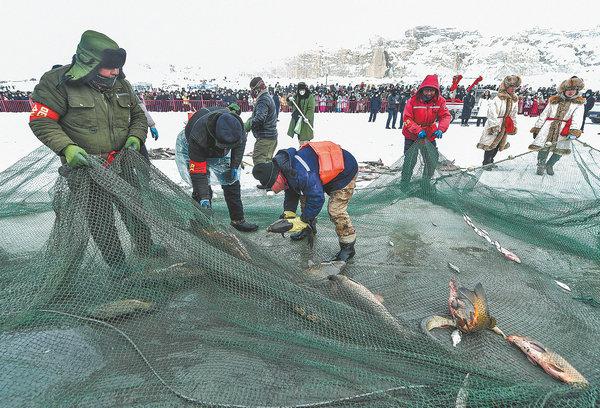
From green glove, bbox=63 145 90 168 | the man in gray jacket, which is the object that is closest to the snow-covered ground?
the man in gray jacket

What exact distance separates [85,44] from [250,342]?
2.09 meters

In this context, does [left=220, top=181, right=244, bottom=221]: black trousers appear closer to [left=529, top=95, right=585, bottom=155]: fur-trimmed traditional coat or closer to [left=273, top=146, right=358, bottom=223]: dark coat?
[left=273, top=146, right=358, bottom=223]: dark coat

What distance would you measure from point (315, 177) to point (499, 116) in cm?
469

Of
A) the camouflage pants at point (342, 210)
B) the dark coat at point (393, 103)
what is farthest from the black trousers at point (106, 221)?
the dark coat at point (393, 103)

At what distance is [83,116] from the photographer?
7.81 feet

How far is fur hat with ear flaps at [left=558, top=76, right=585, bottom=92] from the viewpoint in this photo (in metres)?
5.55

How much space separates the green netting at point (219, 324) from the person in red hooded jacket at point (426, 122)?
2058mm

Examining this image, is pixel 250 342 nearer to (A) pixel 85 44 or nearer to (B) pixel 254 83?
(A) pixel 85 44

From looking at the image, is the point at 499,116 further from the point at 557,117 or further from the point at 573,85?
the point at 573,85

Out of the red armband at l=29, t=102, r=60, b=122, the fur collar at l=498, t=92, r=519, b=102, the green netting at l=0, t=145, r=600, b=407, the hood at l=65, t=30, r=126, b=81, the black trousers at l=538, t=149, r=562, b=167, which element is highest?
the hood at l=65, t=30, r=126, b=81

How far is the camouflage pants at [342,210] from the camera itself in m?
3.14

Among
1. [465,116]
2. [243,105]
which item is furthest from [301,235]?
[243,105]

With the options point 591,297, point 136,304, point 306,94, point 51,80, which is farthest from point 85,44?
point 306,94

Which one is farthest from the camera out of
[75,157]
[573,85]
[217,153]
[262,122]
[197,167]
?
[573,85]
